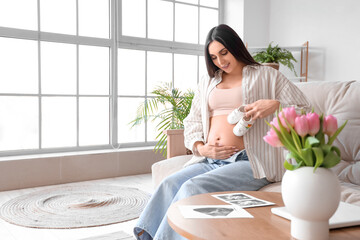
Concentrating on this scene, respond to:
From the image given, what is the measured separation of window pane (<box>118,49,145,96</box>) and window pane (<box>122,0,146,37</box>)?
8.8 inches

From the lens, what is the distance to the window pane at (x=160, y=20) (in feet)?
13.9

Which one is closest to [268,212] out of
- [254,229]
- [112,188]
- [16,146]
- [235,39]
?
[254,229]

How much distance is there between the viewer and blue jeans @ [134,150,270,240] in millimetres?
1405

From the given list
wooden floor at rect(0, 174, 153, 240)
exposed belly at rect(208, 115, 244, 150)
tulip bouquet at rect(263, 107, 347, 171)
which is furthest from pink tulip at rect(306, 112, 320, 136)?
wooden floor at rect(0, 174, 153, 240)

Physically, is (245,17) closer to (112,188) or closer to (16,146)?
(112,188)

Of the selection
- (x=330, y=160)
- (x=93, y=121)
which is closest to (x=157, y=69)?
(x=93, y=121)

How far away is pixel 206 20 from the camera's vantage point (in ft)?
15.4

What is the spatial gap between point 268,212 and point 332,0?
3.72m

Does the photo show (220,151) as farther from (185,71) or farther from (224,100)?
(185,71)

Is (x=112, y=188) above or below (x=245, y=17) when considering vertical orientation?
below

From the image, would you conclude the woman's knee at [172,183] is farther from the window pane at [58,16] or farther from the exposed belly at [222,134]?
the window pane at [58,16]

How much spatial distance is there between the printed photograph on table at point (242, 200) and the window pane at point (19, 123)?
2871 mm

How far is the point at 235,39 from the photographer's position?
1801 mm

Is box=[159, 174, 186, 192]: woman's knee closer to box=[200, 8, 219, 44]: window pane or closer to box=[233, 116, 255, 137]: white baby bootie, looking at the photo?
box=[233, 116, 255, 137]: white baby bootie
